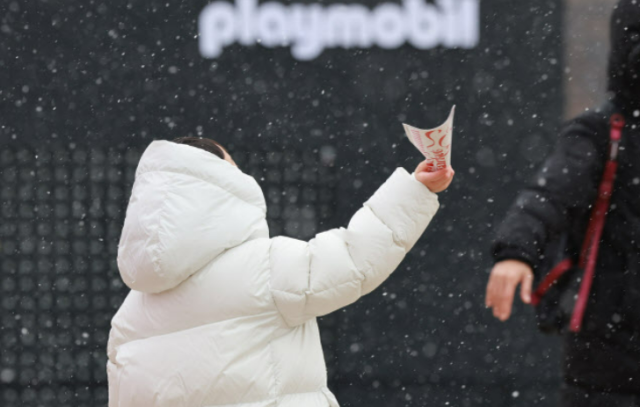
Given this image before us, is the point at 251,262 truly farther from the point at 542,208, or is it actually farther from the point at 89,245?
the point at 89,245

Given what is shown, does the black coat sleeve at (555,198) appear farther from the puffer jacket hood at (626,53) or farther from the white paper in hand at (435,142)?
the white paper in hand at (435,142)

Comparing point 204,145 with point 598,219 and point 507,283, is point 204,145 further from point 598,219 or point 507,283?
point 598,219

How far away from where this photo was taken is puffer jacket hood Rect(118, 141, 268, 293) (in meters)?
2.89

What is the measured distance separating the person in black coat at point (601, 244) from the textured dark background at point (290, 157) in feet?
11.0

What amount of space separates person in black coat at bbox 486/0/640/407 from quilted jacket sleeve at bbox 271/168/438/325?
1.02ft

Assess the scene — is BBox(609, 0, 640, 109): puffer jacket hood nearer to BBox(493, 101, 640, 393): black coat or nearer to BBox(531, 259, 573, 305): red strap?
BBox(493, 101, 640, 393): black coat

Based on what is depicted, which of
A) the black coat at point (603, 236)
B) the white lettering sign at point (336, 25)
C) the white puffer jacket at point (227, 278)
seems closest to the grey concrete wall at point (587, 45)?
the white lettering sign at point (336, 25)

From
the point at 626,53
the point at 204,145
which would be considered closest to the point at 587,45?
the point at 626,53

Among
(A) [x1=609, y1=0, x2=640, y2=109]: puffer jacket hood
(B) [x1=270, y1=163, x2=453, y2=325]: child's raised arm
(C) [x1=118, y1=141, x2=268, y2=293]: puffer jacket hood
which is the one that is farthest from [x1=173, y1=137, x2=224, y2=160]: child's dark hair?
(A) [x1=609, y1=0, x2=640, y2=109]: puffer jacket hood

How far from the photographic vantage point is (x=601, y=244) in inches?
113

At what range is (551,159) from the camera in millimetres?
2936

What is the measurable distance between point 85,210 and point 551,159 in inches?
163

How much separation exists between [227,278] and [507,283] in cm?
84

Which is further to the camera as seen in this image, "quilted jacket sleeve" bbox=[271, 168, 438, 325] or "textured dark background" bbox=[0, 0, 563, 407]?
"textured dark background" bbox=[0, 0, 563, 407]
